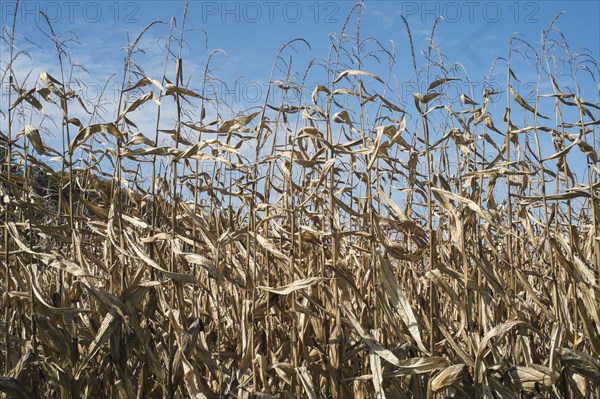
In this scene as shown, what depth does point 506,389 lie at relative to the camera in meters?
2.71

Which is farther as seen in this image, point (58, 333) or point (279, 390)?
point (279, 390)

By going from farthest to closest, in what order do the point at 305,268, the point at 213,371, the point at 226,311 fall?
the point at 305,268, the point at 226,311, the point at 213,371

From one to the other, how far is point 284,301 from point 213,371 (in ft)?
1.67

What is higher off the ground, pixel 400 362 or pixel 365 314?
pixel 365 314

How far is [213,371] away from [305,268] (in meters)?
1.00

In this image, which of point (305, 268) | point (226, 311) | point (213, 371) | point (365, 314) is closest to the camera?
point (213, 371)

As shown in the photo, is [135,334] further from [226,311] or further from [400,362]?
[400,362]

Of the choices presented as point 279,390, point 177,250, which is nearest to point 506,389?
point 279,390

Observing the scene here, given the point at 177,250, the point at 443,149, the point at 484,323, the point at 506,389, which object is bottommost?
the point at 506,389

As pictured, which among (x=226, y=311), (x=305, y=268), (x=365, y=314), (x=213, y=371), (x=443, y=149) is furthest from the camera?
(x=443, y=149)

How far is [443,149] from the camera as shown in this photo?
14.0 feet

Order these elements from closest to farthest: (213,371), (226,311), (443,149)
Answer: (213,371), (226,311), (443,149)

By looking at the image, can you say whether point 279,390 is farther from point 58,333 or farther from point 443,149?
point 443,149

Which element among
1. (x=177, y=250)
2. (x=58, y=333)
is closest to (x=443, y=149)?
(x=177, y=250)
